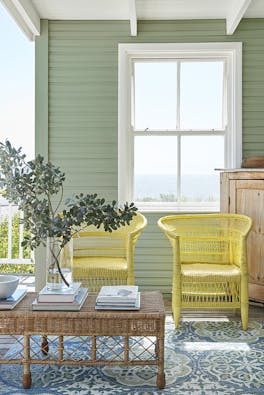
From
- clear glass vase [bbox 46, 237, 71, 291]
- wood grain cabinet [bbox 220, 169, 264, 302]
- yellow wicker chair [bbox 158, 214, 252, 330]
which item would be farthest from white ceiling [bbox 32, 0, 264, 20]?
clear glass vase [bbox 46, 237, 71, 291]

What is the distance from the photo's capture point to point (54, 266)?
2.80 m

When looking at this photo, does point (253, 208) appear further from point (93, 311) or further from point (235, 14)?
point (93, 311)

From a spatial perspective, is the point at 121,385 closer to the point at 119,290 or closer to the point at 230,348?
the point at 119,290

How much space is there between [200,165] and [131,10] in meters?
1.62

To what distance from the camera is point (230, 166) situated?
15.8 feet

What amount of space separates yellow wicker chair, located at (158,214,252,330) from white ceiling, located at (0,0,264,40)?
1.85 meters

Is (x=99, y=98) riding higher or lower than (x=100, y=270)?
higher

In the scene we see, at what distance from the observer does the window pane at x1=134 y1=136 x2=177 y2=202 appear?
4.91 m

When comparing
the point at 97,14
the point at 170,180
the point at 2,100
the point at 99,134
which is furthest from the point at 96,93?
the point at 2,100

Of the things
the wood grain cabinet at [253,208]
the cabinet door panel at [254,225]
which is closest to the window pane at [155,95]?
the wood grain cabinet at [253,208]

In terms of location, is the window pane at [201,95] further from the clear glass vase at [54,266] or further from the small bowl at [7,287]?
the small bowl at [7,287]

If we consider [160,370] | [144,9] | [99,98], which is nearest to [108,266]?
[160,370]

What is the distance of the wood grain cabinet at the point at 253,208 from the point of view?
4156 mm

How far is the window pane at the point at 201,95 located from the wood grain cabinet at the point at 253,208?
0.76m
